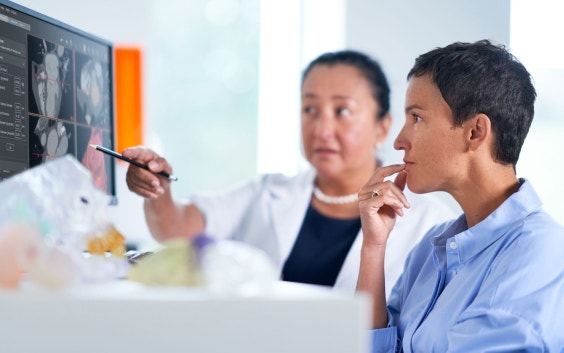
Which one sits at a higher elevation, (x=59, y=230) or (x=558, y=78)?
(x=558, y=78)

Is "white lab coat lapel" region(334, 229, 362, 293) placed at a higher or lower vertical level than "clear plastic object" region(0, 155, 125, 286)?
lower

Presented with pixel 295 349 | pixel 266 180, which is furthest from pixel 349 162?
pixel 295 349

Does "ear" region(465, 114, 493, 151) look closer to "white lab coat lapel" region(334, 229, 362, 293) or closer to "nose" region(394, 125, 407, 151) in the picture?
"nose" region(394, 125, 407, 151)

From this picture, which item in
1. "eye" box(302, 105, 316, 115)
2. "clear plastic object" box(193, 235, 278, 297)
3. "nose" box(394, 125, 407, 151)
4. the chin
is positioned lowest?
"clear plastic object" box(193, 235, 278, 297)

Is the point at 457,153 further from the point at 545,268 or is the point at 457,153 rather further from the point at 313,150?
the point at 313,150

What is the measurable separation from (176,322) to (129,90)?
2.76 m

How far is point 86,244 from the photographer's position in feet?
3.51

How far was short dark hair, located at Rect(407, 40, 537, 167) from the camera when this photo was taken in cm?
161

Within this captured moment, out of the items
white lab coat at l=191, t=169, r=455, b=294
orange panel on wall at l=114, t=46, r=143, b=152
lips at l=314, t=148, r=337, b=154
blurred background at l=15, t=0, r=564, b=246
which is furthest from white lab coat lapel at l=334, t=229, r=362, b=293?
orange panel on wall at l=114, t=46, r=143, b=152

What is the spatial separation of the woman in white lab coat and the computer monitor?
471 millimetres

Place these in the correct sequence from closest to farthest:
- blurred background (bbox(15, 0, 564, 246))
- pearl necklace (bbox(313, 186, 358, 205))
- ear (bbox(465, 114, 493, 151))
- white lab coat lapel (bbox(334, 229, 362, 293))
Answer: ear (bbox(465, 114, 493, 151))
white lab coat lapel (bbox(334, 229, 362, 293))
pearl necklace (bbox(313, 186, 358, 205))
blurred background (bbox(15, 0, 564, 246))

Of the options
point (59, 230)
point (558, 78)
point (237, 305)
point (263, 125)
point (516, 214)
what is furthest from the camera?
point (263, 125)

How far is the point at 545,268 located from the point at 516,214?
0.16 metres

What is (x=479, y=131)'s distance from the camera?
1613 millimetres
